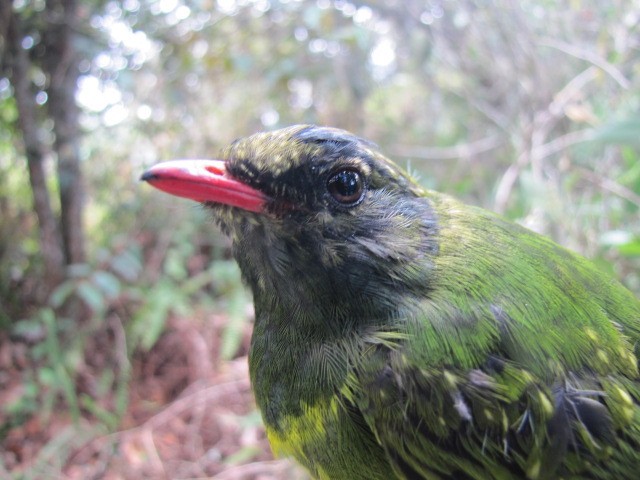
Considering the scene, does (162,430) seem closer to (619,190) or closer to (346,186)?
(346,186)

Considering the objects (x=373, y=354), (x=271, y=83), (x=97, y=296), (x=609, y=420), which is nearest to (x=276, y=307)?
(x=373, y=354)

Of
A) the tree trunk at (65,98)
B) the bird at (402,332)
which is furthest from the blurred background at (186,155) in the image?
the bird at (402,332)

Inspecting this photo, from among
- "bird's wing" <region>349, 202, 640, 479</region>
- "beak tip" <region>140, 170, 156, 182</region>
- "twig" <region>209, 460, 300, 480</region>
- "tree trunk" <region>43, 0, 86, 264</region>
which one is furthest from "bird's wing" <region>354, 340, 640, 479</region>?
"tree trunk" <region>43, 0, 86, 264</region>

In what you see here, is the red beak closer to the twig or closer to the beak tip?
the beak tip

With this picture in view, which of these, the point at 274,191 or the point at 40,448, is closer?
the point at 274,191

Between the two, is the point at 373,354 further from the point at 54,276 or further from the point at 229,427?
the point at 54,276

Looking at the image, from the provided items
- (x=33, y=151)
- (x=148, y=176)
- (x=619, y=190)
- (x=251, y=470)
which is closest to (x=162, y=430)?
(x=251, y=470)

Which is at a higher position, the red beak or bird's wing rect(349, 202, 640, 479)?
the red beak
